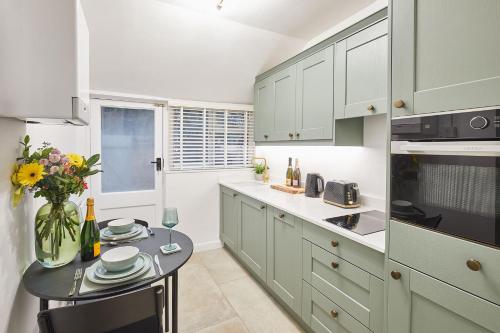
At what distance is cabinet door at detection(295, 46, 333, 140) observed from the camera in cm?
200

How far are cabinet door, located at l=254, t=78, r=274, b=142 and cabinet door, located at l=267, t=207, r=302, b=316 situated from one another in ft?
3.48

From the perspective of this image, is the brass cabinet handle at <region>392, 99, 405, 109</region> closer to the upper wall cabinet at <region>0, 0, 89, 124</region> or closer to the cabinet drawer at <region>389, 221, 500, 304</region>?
the cabinet drawer at <region>389, 221, 500, 304</region>

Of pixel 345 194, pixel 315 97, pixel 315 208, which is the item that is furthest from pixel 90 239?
pixel 315 97

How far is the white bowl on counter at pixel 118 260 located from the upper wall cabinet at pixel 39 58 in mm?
620

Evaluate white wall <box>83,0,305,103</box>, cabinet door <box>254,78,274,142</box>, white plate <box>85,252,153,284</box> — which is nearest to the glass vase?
white plate <box>85,252,153,284</box>

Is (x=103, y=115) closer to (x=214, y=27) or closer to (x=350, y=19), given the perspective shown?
(x=214, y=27)

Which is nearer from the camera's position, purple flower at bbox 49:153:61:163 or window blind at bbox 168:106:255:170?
purple flower at bbox 49:153:61:163

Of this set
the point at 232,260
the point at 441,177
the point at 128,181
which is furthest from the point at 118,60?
the point at 441,177

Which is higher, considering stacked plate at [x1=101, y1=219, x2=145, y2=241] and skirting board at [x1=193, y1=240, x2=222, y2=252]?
stacked plate at [x1=101, y1=219, x2=145, y2=241]

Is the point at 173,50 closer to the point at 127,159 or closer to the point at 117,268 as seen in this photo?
the point at 127,159

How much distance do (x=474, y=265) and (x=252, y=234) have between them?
6.15ft

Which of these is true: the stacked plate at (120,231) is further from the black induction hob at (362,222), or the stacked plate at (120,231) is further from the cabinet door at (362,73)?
the cabinet door at (362,73)

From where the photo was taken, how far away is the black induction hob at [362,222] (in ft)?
4.90

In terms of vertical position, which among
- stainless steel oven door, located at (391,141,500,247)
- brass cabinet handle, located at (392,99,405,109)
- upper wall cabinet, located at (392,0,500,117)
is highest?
upper wall cabinet, located at (392,0,500,117)
